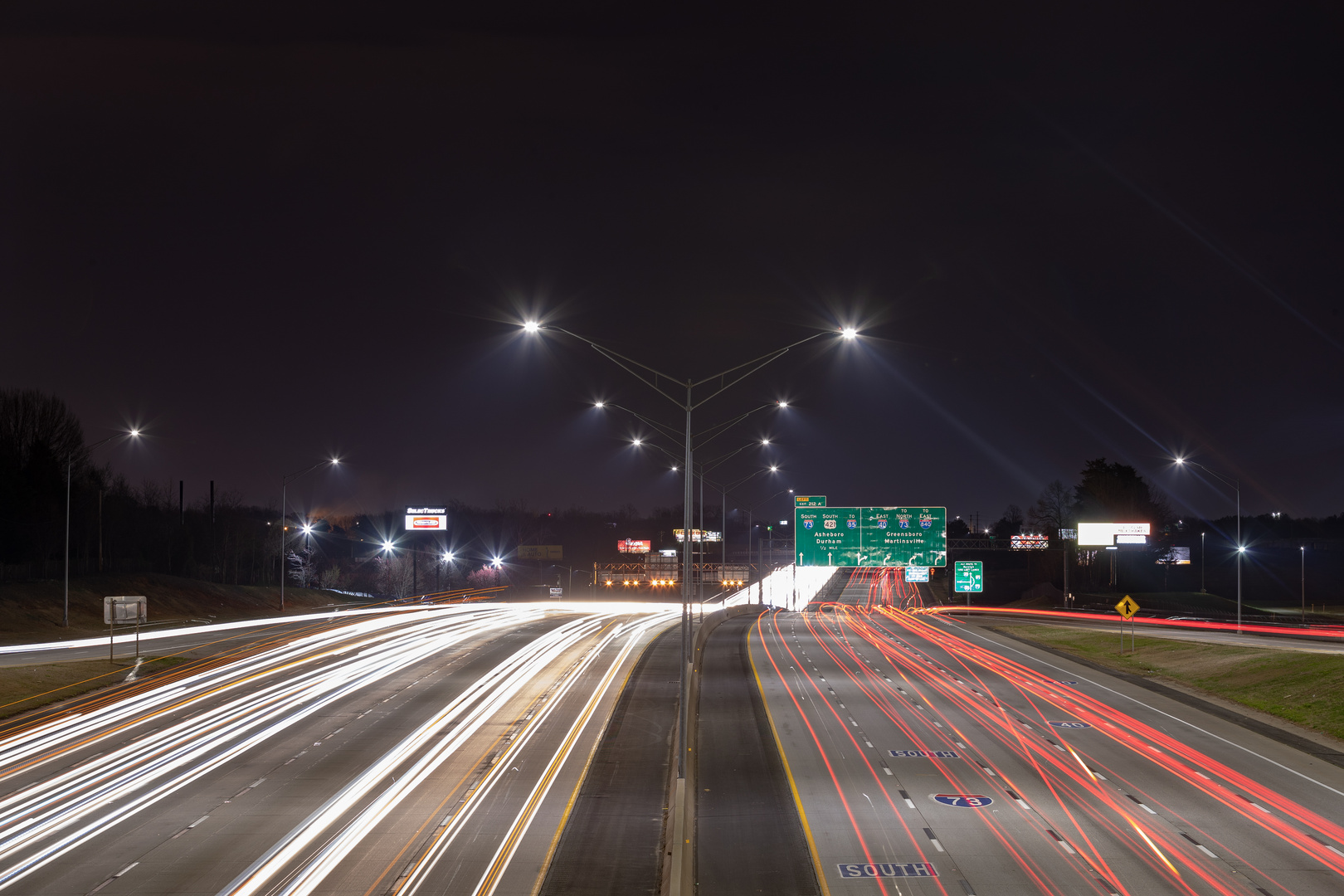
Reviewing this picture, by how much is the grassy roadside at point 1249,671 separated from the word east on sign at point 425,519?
261 feet

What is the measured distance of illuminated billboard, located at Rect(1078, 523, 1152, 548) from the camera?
98.5m

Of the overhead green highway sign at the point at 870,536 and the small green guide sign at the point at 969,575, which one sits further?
the small green guide sign at the point at 969,575

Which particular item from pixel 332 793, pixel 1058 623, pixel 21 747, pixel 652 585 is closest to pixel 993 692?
pixel 332 793

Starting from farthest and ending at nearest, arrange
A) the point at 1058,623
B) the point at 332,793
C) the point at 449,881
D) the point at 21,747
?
1. the point at 1058,623
2. the point at 21,747
3. the point at 332,793
4. the point at 449,881

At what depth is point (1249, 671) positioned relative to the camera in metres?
41.0

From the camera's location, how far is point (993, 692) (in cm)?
3681

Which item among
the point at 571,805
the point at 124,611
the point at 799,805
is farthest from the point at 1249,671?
the point at 124,611

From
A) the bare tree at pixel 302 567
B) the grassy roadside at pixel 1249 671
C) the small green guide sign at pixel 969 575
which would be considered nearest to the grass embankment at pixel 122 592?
the bare tree at pixel 302 567

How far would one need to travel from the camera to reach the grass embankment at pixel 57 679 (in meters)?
32.3

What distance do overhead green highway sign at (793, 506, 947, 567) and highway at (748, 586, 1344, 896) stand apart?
29148 mm

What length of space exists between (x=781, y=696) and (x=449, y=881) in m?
21.5

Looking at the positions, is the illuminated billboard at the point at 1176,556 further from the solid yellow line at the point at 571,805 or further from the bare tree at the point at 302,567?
the solid yellow line at the point at 571,805

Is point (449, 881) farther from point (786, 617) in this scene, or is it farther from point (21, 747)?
point (786, 617)

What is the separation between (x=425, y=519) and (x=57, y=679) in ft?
282
